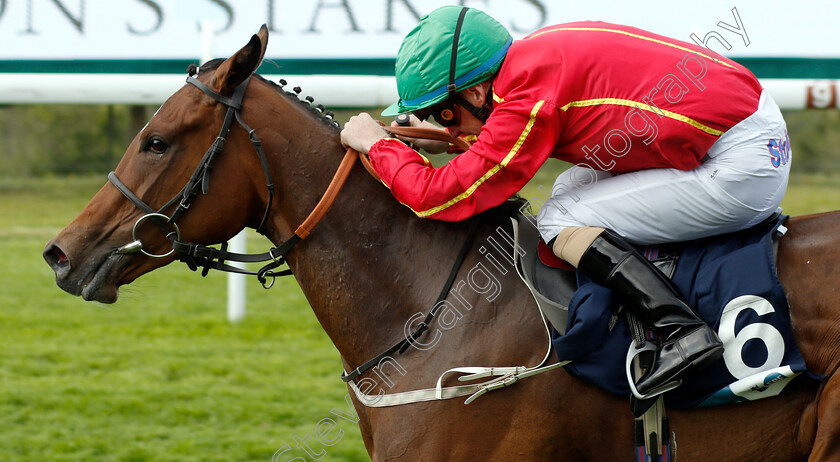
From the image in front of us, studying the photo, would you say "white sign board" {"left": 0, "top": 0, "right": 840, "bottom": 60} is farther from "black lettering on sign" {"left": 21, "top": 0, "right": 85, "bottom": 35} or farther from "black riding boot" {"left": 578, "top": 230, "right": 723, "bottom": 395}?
"black riding boot" {"left": 578, "top": 230, "right": 723, "bottom": 395}

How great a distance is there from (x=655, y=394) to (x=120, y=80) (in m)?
4.83

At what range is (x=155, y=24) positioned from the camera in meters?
7.17

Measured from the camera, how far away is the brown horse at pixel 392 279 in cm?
235

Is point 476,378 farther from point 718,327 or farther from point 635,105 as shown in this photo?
point 635,105

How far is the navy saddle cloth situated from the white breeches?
10 cm

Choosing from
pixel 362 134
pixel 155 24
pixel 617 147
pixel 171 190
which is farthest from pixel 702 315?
pixel 155 24

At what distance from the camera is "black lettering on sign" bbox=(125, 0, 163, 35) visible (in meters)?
7.12

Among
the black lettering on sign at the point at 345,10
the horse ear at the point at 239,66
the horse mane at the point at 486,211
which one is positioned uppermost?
the black lettering on sign at the point at 345,10

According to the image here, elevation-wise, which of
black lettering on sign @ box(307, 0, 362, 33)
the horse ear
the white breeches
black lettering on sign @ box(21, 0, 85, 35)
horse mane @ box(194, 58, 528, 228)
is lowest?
the white breeches

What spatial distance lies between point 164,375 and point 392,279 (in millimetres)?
3416

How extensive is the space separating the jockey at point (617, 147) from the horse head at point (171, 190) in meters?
0.46

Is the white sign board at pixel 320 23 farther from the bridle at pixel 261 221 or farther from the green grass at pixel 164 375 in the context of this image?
the bridle at pixel 261 221

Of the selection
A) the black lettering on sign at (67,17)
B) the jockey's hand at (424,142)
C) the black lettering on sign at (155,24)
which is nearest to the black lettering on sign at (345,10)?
the black lettering on sign at (155,24)

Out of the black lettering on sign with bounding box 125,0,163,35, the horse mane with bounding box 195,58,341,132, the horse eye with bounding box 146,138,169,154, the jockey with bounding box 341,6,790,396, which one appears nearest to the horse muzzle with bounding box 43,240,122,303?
the horse eye with bounding box 146,138,169,154
